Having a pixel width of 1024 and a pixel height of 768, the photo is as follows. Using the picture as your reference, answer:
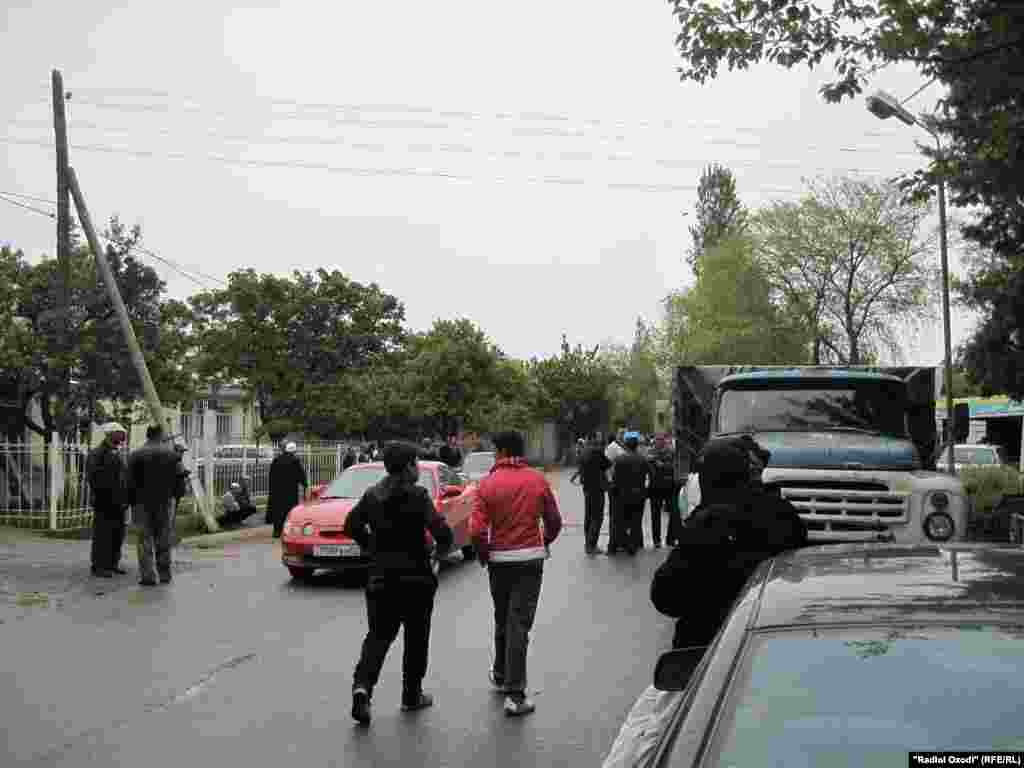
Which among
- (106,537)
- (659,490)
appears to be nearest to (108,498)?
(106,537)

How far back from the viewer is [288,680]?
338 inches

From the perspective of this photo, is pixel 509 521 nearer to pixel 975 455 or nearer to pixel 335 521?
pixel 335 521

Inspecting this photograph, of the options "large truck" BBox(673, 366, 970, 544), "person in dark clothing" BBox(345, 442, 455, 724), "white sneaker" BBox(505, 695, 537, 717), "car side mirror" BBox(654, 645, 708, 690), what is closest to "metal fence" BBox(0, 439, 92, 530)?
"large truck" BBox(673, 366, 970, 544)

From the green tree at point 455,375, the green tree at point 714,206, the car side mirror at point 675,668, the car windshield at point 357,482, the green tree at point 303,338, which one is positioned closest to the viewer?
the car side mirror at point 675,668

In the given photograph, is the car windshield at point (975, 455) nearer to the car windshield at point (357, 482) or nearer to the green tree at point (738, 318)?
the green tree at point (738, 318)

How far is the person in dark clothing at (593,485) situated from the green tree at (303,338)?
29.3 m

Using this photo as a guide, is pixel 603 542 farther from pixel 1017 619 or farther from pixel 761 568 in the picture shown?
pixel 1017 619

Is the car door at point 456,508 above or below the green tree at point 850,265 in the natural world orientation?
below

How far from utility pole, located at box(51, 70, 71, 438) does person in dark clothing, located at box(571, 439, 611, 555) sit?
375 inches

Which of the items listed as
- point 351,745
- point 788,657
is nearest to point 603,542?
point 351,745

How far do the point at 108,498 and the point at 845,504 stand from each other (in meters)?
8.72

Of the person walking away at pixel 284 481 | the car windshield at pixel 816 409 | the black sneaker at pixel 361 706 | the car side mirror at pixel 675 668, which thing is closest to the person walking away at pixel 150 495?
the car windshield at pixel 816 409

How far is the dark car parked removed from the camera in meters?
2.85

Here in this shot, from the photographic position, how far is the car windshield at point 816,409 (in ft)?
→ 41.6
